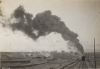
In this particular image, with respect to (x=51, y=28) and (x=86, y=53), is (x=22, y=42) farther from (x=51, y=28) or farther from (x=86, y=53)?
(x=86, y=53)

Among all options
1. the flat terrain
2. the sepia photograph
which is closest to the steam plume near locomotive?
the sepia photograph

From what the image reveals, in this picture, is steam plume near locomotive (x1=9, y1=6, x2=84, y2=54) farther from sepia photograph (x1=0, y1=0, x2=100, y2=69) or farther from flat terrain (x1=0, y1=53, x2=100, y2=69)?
flat terrain (x1=0, y1=53, x2=100, y2=69)

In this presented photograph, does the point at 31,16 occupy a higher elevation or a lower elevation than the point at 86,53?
higher

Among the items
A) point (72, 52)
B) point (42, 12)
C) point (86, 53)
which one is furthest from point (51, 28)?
point (86, 53)

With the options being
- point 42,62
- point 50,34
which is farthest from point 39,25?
point 42,62

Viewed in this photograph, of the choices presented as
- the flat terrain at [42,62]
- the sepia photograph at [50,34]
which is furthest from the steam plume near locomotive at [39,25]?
the flat terrain at [42,62]

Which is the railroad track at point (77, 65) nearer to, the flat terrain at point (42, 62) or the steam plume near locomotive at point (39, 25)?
the flat terrain at point (42, 62)

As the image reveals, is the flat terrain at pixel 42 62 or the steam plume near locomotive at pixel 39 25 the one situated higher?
the steam plume near locomotive at pixel 39 25

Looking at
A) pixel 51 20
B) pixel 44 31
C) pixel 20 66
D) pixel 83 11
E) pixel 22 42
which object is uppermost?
pixel 83 11
